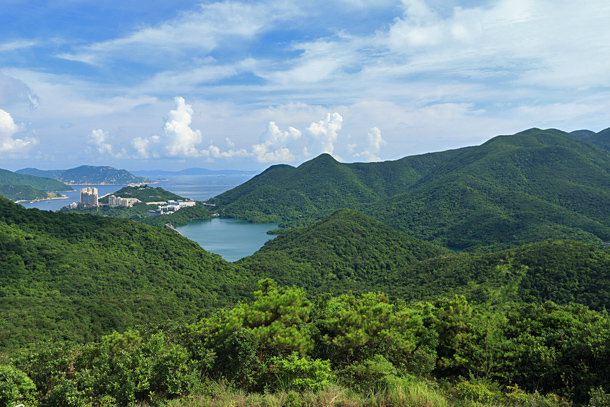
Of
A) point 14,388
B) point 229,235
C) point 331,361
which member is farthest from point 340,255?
point 14,388

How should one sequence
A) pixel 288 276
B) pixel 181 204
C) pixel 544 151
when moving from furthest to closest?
1. pixel 181 204
2. pixel 544 151
3. pixel 288 276

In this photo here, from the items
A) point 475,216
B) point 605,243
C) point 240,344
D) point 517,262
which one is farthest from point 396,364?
point 475,216

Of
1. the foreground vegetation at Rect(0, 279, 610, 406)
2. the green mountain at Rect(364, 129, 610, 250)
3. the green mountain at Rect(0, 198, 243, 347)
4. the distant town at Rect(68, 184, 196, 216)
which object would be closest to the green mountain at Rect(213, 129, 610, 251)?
the green mountain at Rect(364, 129, 610, 250)

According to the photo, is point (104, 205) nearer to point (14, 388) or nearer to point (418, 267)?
point (418, 267)

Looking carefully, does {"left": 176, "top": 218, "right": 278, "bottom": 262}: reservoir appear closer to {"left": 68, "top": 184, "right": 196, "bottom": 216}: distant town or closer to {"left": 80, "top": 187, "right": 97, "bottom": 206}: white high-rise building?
{"left": 68, "top": 184, "right": 196, "bottom": 216}: distant town

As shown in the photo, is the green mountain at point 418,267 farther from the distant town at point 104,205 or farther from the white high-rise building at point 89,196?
the white high-rise building at point 89,196

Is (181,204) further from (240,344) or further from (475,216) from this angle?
(240,344)

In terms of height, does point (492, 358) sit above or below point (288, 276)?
above
